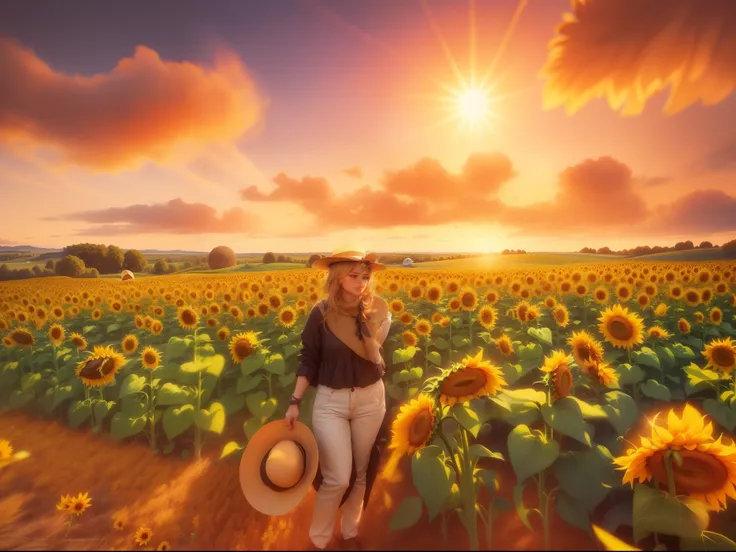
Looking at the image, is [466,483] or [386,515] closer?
[466,483]

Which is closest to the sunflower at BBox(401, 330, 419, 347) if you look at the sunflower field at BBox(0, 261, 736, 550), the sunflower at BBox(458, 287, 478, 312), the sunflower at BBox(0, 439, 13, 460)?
the sunflower field at BBox(0, 261, 736, 550)

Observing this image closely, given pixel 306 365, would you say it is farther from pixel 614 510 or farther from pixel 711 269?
pixel 711 269

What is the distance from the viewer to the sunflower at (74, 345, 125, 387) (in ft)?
12.6

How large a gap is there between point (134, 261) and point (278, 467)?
201 inches

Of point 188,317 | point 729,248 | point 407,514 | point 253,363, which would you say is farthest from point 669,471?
point 729,248

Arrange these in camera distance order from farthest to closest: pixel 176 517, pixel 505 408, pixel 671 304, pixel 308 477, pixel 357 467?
pixel 671 304, pixel 176 517, pixel 357 467, pixel 308 477, pixel 505 408

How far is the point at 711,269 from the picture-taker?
5676 mm

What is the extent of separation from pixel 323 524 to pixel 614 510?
196 cm

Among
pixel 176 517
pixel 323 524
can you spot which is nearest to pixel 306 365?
pixel 323 524

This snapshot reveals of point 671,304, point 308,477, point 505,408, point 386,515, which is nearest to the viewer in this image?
point 505,408

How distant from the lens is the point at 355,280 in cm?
292

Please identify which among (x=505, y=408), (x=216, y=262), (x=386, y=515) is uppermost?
(x=216, y=262)

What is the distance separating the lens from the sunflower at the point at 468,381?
233 cm

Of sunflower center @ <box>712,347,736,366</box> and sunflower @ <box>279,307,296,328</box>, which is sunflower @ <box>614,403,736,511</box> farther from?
sunflower @ <box>279,307,296,328</box>
